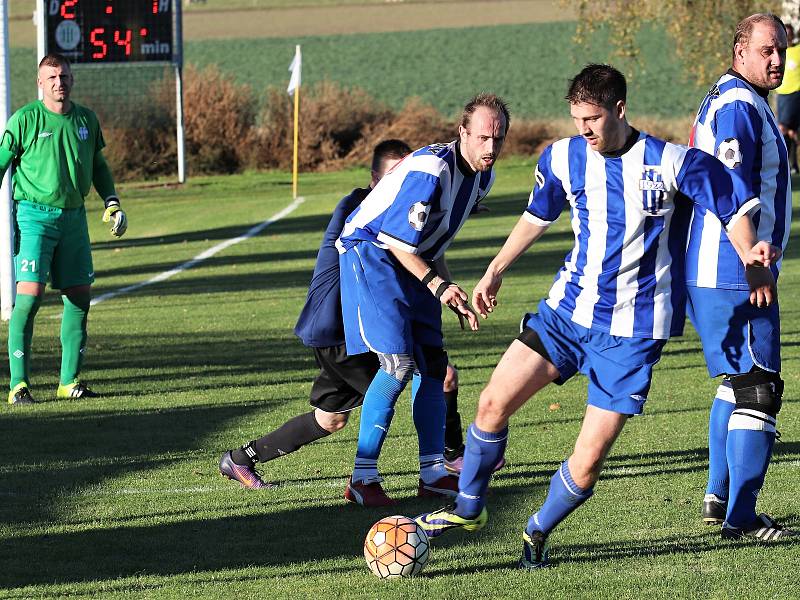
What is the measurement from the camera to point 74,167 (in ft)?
31.0

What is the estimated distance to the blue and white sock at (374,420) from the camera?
651 centimetres

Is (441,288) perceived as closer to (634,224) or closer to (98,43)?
(634,224)

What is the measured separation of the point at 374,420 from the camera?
6.56 metres

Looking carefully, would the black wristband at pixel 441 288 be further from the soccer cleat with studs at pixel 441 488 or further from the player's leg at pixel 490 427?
the soccer cleat with studs at pixel 441 488

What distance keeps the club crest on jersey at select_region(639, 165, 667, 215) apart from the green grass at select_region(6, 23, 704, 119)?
48287 mm

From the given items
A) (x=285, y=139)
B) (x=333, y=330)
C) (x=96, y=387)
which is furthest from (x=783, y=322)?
(x=285, y=139)

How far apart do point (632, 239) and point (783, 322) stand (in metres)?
7.64

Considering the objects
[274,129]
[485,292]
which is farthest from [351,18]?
[485,292]

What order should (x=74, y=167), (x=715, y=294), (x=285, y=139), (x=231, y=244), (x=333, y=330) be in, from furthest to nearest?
(x=285, y=139), (x=231, y=244), (x=74, y=167), (x=333, y=330), (x=715, y=294)

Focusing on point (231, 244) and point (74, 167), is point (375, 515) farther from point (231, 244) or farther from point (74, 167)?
point (231, 244)

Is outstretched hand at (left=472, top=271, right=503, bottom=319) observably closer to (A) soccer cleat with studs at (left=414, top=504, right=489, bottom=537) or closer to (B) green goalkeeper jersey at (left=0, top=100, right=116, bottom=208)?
(A) soccer cleat with studs at (left=414, top=504, right=489, bottom=537)

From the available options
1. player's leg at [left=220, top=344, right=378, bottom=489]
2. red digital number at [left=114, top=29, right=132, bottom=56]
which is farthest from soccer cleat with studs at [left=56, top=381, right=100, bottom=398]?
red digital number at [left=114, top=29, right=132, bottom=56]

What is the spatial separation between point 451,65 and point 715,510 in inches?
2541

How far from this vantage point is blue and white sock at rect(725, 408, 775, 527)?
18.9ft
